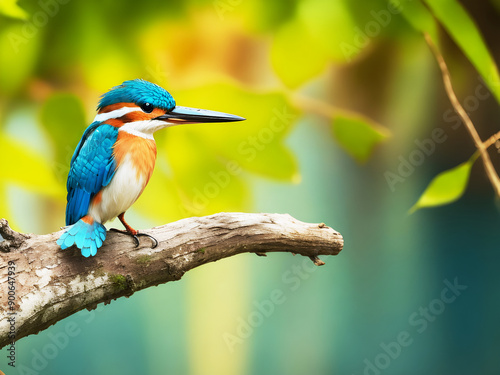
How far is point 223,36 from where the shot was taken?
99.0 inches

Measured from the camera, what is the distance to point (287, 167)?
2504 mm

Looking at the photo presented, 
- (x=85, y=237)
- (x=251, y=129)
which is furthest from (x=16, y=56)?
(x=85, y=237)

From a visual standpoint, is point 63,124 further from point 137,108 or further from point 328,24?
point 328,24

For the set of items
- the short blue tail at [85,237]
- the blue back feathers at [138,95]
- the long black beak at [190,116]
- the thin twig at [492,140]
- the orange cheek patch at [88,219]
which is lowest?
the short blue tail at [85,237]

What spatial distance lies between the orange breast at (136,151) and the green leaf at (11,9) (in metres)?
1.29

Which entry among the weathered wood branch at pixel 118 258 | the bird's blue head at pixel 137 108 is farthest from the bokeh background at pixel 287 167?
Result: the bird's blue head at pixel 137 108

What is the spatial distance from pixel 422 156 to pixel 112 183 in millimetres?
1708

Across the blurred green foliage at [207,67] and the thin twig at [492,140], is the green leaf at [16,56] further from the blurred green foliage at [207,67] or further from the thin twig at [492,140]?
the thin twig at [492,140]

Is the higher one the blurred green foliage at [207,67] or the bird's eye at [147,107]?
the blurred green foliage at [207,67]

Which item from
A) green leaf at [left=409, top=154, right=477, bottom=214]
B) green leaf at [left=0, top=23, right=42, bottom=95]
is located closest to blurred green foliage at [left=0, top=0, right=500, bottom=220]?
green leaf at [left=0, top=23, right=42, bottom=95]

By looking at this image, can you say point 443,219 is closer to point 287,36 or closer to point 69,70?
point 287,36

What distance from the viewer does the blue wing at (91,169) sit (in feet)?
4.43

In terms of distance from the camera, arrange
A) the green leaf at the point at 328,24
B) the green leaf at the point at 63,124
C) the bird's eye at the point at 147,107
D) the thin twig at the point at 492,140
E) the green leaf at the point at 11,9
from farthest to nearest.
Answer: the thin twig at the point at 492,140
the green leaf at the point at 328,24
the green leaf at the point at 63,124
the green leaf at the point at 11,9
the bird's eye at the point at 147,107

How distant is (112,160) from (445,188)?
1.75 meters
